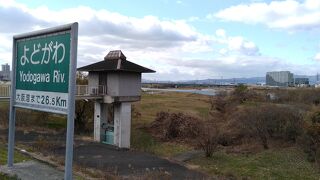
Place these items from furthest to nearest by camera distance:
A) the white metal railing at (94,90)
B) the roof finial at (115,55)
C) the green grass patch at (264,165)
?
the white metal railing at (94,90) < the roof finial at (115,55) < the green grass patch at (264,165)

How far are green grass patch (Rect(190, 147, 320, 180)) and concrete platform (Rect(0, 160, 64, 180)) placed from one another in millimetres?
10435

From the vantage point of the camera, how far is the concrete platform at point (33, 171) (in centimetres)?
964

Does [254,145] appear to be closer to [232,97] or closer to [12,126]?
[12,126]

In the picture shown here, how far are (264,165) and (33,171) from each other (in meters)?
15.7

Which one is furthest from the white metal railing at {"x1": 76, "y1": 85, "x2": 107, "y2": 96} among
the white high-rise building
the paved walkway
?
the white high-rise building

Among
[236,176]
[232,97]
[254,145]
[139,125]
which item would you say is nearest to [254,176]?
[236,176]

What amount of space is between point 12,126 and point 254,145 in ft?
72.7

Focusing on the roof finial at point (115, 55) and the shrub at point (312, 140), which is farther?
the roof finial at point (115, 55)

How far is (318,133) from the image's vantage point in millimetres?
23859

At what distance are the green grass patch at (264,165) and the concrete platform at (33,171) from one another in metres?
10.4

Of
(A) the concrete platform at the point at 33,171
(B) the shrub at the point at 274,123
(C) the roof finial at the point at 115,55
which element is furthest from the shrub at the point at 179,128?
(A) the concrete platform at the point at 33,171

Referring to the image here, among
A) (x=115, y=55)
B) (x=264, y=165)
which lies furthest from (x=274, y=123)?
(x=115, y=55)

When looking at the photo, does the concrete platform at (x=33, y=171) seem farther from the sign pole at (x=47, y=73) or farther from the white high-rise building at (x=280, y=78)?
the white high-rise building at (x=280, y=78)

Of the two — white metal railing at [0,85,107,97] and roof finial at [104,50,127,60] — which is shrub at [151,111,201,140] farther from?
roof finial at [104,50,127,60]
